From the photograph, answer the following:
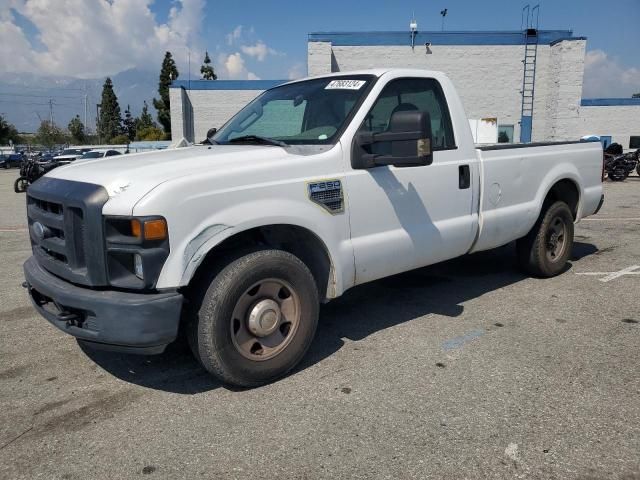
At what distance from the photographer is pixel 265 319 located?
331 centimetres

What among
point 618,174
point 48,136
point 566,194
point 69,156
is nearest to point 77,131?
point 48,136

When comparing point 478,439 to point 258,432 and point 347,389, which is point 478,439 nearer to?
point 347,389

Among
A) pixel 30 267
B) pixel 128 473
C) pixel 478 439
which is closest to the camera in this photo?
pixel 128 473

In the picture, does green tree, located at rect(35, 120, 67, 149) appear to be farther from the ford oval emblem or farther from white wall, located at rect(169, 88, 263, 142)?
the ford oval emblem

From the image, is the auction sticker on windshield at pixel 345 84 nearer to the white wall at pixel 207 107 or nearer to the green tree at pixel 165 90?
the white wall at pixel 207 107

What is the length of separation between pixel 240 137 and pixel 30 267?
176cm

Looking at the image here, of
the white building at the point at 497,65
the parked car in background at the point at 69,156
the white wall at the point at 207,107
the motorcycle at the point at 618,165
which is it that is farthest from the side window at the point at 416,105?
the parked car in background at the point at 69,156

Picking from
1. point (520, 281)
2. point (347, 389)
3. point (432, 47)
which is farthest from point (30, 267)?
point (432, 47)

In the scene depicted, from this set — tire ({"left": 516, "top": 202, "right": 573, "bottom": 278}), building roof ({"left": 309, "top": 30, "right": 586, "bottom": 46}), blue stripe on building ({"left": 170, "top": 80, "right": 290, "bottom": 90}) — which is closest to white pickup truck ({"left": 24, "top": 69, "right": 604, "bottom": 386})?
tire ({"left": 516, "top": 202, "right": 573, "bottom": 278})

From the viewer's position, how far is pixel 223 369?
314 centimetres

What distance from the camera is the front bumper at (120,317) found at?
2.82 m

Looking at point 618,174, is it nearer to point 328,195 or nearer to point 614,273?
point 614,273

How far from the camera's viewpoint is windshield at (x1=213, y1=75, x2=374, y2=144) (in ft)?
12.8

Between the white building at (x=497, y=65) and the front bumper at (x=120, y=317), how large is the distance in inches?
873
